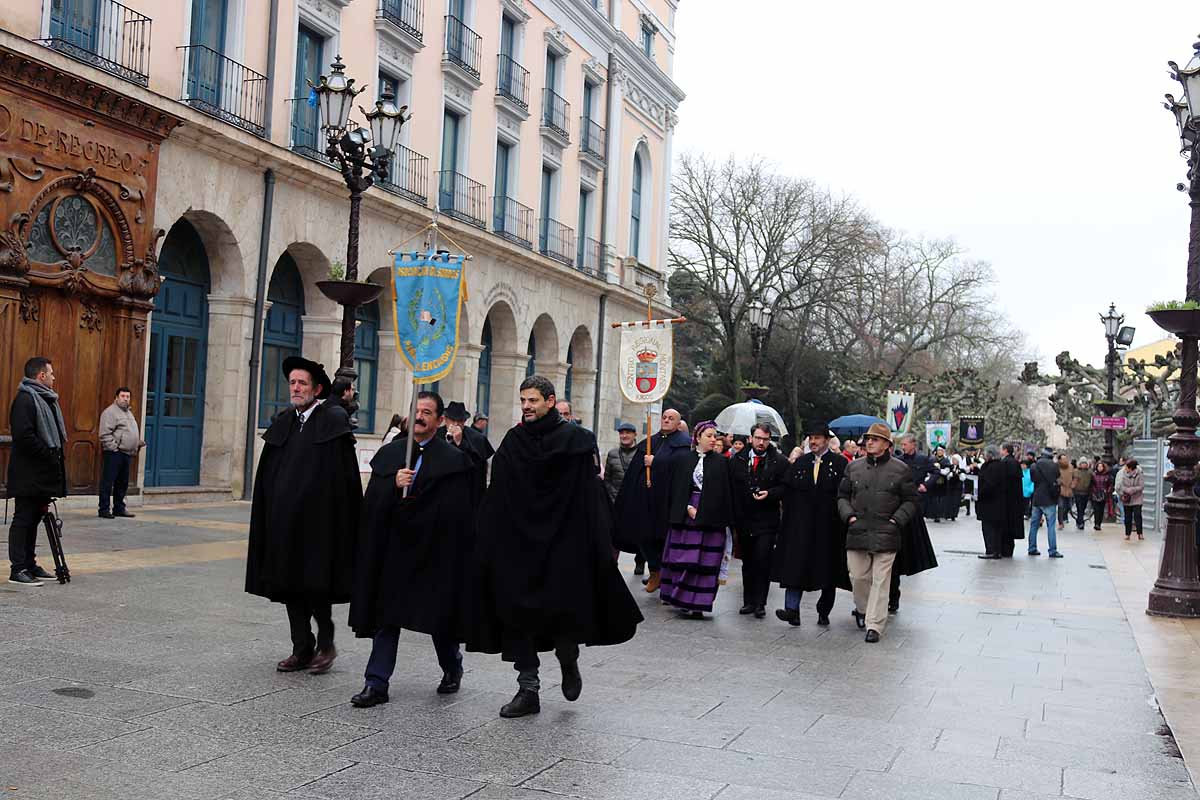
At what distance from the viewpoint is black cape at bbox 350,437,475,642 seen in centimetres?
647

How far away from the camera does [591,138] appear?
34000mm

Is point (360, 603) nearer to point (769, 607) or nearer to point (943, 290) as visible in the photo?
point (769, 607)

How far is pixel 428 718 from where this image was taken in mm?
6246

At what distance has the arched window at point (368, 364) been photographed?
Answer: 974 inches

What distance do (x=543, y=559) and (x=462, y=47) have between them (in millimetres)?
22188

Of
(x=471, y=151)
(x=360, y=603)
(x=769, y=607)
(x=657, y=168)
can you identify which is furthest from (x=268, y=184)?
(x=657, y=168)

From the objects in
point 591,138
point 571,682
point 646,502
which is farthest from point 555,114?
point 571,682

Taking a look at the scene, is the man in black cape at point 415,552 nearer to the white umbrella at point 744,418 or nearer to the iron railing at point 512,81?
the white umbrella at point 744,418

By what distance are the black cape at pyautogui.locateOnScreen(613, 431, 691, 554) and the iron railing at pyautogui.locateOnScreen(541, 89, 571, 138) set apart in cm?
2007

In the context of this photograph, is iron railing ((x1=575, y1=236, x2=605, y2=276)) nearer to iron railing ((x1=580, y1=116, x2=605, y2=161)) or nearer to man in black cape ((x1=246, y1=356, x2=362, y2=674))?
iron railing ((x1=580, y1=116, x2=605, y2=161))

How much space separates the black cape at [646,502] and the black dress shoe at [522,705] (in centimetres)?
527

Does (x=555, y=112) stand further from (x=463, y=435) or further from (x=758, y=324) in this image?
(x=463, y=435)

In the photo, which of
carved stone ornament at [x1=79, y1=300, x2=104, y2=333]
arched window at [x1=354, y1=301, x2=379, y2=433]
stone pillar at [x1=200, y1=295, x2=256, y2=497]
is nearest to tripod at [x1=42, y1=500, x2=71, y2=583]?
carved stone ornament at [x1=79, y1=300, x2=104, y2=333]

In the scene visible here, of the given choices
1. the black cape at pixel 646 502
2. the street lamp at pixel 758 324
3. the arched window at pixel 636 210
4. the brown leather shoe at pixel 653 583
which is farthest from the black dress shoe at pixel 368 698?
the arched window at pixel 636 210
